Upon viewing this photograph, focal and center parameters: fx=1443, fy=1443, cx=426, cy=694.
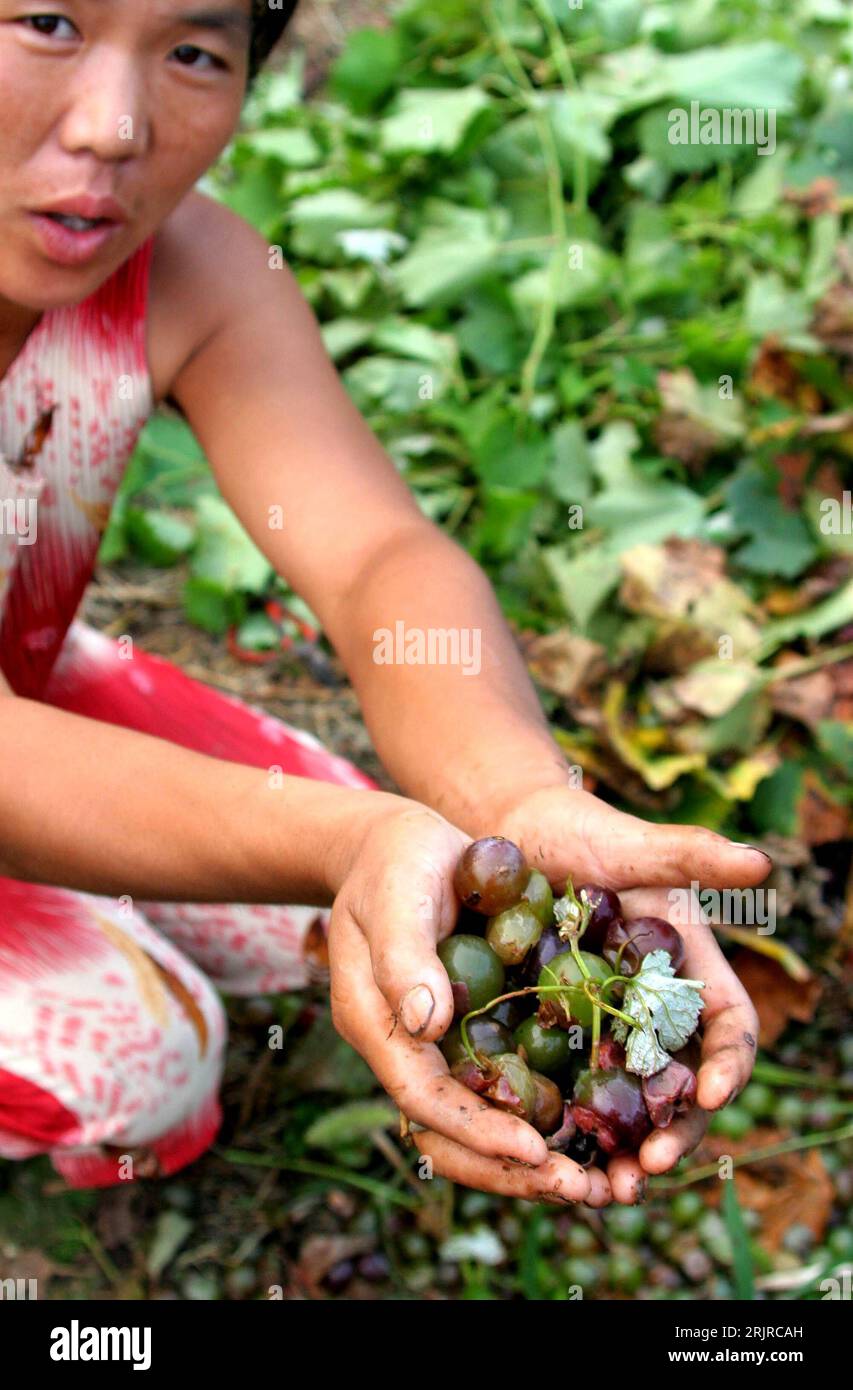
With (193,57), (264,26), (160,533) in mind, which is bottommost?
(193,57)

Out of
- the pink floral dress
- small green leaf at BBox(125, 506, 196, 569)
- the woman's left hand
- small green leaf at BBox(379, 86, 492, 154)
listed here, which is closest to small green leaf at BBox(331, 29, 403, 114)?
small green leaf at BBox(379, 86, 492, 154)

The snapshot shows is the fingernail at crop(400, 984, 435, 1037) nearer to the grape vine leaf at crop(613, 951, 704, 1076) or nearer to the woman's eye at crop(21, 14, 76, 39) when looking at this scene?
the grape vine leaf at crop(613, 951, 704, 1076)

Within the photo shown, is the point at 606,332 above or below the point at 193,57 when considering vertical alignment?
above

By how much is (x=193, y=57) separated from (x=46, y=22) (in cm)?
15

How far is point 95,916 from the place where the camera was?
5.79 ft

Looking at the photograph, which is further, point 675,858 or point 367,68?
point 367,68

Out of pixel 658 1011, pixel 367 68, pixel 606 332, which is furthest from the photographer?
pixel 367 68

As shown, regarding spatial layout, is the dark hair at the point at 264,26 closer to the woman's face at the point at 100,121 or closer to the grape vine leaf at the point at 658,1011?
the woman's face at the point at 100,121

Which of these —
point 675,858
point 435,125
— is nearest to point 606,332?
point 435,125

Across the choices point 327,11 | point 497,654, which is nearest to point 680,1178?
point 497,654

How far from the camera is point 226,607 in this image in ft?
9.46

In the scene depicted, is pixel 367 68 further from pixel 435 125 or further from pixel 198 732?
pixel 198 732

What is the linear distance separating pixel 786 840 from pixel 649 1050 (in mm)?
1119
